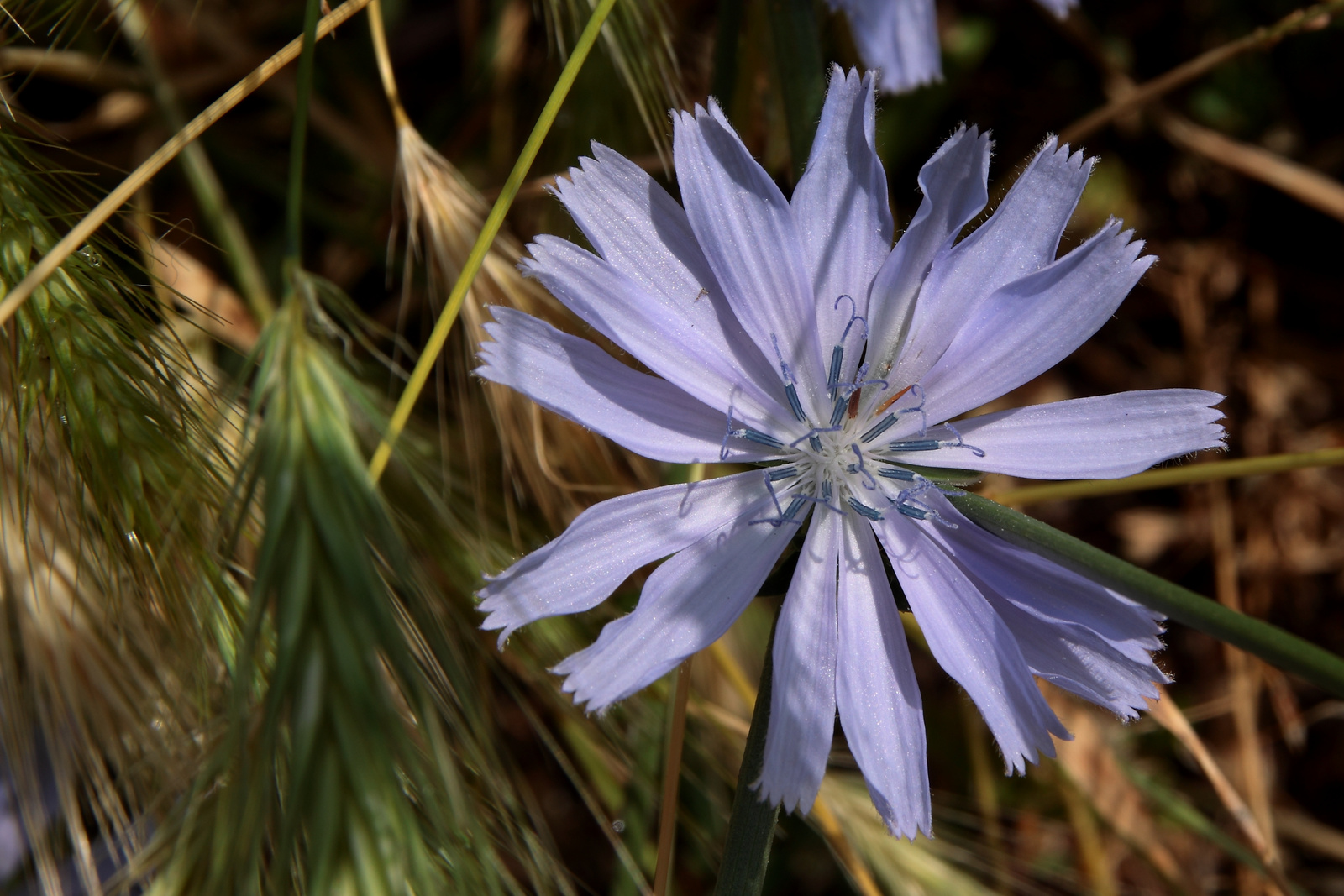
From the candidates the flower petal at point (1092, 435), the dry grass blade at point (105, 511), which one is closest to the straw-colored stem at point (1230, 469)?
the flower petal at point (1092, 435)

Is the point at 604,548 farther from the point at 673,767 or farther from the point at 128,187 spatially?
the point at 128,187

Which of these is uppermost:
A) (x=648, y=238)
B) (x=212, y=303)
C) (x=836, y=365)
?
(x=212, y=303)

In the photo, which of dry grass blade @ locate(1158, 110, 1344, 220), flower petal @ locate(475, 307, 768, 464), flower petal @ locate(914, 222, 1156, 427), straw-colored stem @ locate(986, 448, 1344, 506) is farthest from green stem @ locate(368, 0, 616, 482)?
dry grass blade @ locate(1158, 110, 1344, 220)

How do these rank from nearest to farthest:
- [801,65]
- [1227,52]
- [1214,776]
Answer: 1. [801,65]
2. [1214,776]
3. [1227,52]

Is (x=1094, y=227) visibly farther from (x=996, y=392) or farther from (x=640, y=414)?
(x=640, y=414)

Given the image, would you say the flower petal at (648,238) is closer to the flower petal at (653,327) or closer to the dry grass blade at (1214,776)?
the flower petal at (653,327)

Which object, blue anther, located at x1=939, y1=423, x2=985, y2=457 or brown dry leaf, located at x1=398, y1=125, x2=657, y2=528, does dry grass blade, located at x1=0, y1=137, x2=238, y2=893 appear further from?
blue anther, located at x1=939, y1=423, x2=985, y2=457

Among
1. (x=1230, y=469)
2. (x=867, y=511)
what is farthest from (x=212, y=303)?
(x=1230, y=469)
